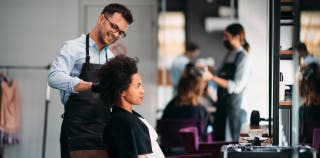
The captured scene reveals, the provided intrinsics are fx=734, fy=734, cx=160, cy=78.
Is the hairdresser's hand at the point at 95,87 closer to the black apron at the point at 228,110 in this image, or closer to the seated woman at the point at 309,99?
the seated woman at the point at 309,99

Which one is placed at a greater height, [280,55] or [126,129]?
[280,55]

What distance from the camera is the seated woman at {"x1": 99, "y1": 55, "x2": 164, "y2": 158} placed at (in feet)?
10.5

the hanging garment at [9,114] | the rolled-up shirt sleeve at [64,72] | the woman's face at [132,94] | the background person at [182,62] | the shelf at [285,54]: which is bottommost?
the hanging garment at [9,114]

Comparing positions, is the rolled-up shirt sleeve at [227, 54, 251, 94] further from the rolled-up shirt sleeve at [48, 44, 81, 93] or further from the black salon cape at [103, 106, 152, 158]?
the black salon cape at [103, 106, 152, 158]

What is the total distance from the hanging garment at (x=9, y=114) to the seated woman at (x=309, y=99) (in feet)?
10.5


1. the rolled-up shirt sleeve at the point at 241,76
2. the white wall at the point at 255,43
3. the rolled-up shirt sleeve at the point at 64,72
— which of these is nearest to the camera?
the rolled-up shirt sleeve at the point at 64,72

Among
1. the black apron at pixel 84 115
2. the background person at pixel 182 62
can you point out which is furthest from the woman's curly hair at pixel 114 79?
the background person at pixel 182 62

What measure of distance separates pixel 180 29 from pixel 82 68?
1132 centimetres

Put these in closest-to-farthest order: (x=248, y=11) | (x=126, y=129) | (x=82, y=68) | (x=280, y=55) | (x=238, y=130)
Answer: (x=126, y=129), (x=280, y=55), (x=82, y=68), (x=248, y=11), (x=238, y=130)

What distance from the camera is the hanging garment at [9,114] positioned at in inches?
252

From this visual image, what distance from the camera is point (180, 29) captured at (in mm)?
15094

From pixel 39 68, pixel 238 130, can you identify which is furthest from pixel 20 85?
pixel 238 130

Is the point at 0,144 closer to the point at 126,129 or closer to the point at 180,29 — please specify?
the point at 126,129

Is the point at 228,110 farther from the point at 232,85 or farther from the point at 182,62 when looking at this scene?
the point at 182,62
